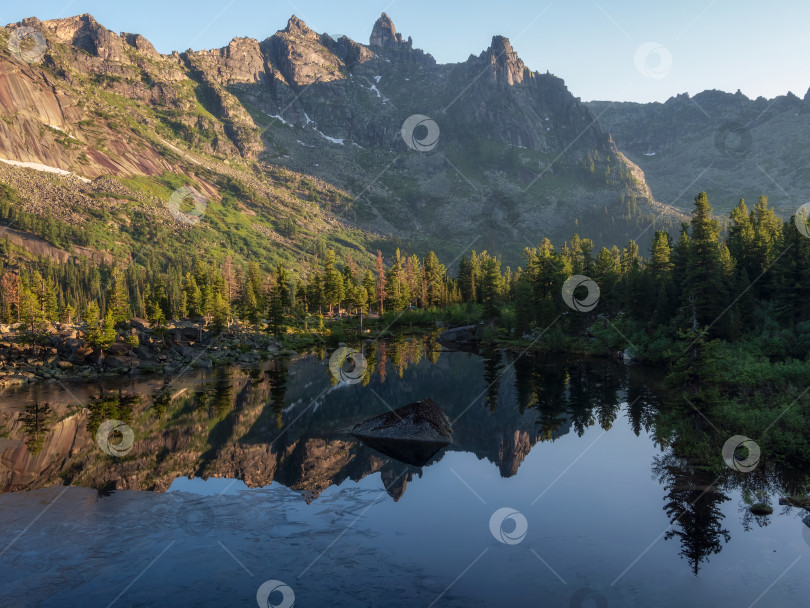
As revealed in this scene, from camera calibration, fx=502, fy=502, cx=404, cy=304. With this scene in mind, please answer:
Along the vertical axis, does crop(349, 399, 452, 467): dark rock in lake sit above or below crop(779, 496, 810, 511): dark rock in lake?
below

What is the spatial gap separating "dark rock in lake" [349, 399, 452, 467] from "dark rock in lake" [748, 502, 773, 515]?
15061 mm

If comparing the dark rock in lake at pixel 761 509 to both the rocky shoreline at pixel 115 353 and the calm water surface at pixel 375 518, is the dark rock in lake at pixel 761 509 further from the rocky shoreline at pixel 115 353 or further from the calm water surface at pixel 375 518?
the rocky shoreline at pixel 115 353

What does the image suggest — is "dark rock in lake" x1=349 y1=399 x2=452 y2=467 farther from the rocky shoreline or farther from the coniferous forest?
the rocky shoreline

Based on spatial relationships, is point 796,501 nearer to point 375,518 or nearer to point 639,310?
point 375,518

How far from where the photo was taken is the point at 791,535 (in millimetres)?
18344

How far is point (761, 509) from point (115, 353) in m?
69.5

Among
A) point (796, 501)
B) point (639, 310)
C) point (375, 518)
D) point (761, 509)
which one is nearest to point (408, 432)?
point (375, 518)

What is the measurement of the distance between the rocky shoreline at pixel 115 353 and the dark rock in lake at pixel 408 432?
39.5 m

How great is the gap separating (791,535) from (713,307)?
4165 centimetres

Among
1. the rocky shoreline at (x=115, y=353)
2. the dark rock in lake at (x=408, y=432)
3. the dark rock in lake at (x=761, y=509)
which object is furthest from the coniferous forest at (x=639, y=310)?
the dark rock in lake at (x=408, y=432)

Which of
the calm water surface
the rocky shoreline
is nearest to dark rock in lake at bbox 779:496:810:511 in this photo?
the calm water surface

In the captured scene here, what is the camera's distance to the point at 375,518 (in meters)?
20.3

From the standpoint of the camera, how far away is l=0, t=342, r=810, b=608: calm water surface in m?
15.2

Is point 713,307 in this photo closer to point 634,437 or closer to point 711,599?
point 634,437
